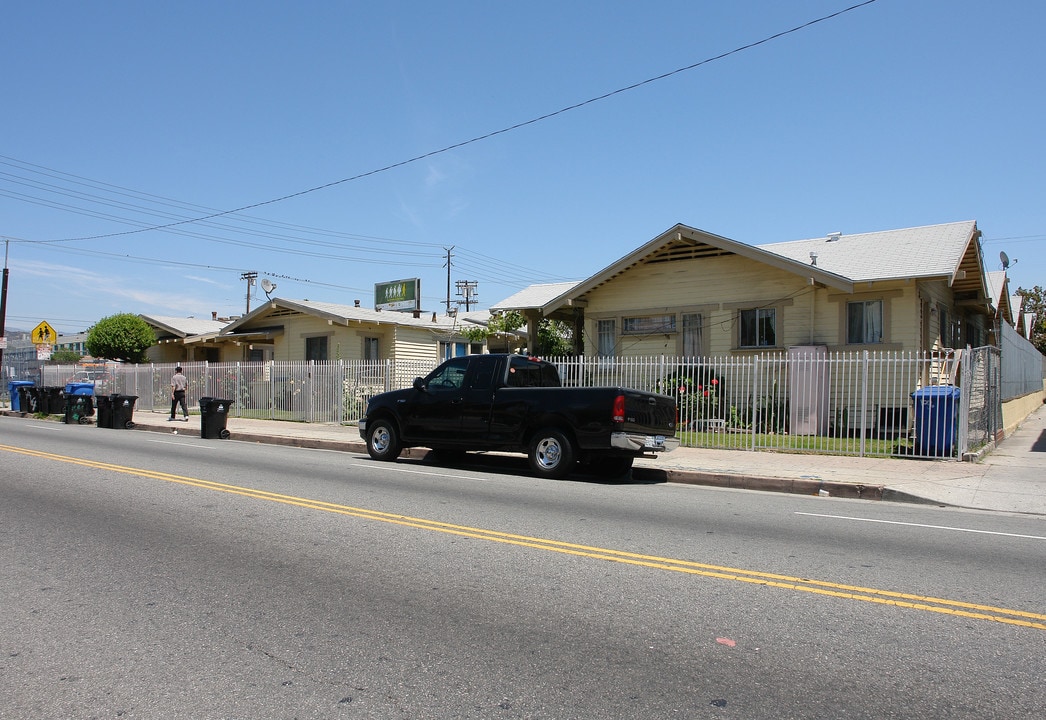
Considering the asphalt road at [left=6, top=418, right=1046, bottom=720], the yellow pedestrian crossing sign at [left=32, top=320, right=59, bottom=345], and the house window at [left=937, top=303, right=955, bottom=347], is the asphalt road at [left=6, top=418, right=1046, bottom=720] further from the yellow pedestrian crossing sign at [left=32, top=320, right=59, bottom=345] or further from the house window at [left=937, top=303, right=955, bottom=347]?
the yellow pedestrian crossing sign at [left=32, top=320, right=59, bottom=345]

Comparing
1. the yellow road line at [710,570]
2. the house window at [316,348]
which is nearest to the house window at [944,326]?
the yellow road line at [710,570]

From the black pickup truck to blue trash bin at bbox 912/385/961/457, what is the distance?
16.0 ft

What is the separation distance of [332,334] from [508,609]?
80.6 ft

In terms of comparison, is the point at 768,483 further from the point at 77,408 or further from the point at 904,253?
the point at 77,408

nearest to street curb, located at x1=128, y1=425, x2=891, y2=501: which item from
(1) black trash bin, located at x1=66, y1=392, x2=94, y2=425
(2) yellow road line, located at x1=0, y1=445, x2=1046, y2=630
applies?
(2) yellow road line, located at x1=0, y1=445, x2=1046, y2=630

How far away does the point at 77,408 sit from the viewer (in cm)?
2442

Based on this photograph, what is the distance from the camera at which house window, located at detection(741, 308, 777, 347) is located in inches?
760

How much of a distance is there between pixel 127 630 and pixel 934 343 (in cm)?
1986

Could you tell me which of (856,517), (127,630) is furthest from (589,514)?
(127,630)

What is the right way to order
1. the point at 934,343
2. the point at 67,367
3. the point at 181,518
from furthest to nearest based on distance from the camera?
the point at 67,367 → the point at 934,343 → the point at 181,518

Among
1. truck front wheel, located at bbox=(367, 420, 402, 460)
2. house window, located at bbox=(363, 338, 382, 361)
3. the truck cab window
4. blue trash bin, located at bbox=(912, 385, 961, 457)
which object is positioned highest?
house window, located at bbox=(363, 338, 382, 361)

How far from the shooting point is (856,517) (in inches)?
344

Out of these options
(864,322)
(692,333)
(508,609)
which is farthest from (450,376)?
(864,322)

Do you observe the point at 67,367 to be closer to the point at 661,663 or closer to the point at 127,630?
the point at 127,630
